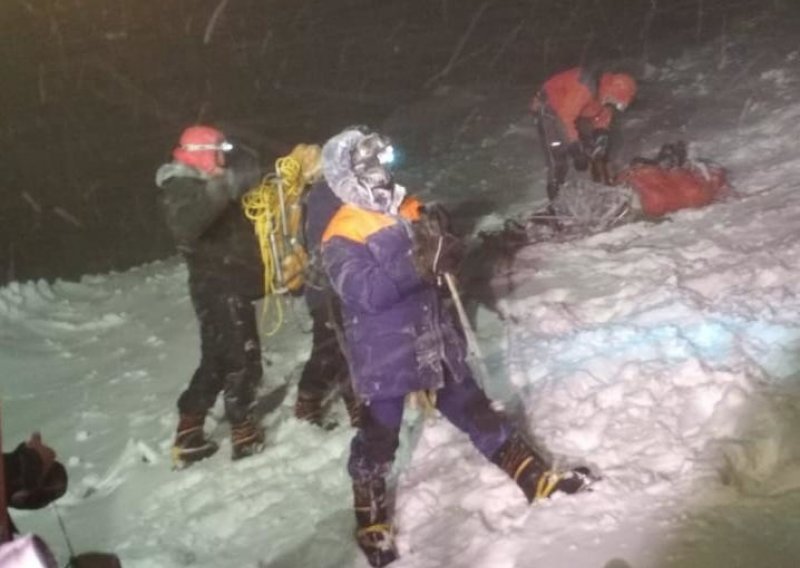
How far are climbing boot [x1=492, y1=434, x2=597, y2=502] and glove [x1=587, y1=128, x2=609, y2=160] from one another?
456 centimetres

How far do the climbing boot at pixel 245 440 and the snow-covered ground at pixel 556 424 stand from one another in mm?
73

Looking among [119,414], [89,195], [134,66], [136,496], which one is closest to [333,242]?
[136,496]

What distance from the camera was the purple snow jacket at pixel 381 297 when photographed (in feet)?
13.4

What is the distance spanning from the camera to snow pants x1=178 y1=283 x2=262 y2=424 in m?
5.71

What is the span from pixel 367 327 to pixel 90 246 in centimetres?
1004

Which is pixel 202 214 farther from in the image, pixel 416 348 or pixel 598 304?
pixel 598 304

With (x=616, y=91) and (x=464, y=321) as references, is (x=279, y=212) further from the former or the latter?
(x=616, y=91)

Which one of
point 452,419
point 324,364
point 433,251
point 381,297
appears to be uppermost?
point 433,251

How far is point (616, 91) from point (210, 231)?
435 cm

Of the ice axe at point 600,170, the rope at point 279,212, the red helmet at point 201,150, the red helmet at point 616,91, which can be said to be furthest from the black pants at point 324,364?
the red helmet at point 616,91

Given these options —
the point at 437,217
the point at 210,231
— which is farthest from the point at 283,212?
the point at 437,217

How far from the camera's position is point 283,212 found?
541 cm

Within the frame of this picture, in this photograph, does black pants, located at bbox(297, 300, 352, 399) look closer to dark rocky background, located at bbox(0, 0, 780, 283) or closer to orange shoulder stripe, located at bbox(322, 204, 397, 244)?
orange shoulder stripe, located at bbox(322, 204, 397, 244)

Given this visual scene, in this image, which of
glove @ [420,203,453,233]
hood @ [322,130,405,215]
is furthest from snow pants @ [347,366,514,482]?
hood @ [322,130,405,215]
